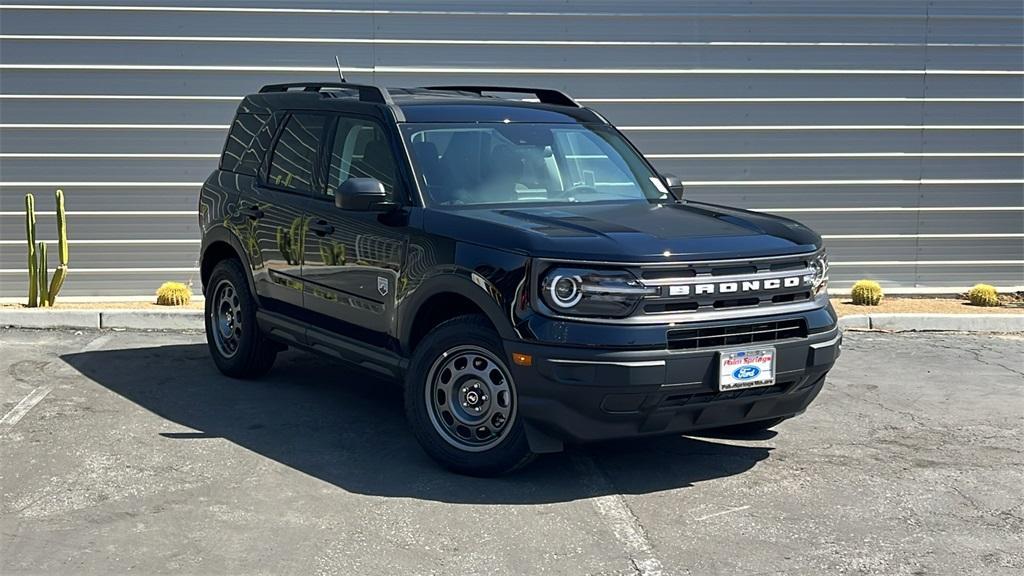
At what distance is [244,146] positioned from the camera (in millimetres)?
8391

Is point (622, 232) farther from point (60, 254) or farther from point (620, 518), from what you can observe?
point (60, 254)

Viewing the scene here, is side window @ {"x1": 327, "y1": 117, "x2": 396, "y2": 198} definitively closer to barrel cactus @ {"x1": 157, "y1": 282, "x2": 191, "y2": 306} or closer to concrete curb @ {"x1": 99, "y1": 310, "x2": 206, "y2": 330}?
concrete curb @ {"x1": 99, "y1": 310, "x2": 206, "y2": 330}

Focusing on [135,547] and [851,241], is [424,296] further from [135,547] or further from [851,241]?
[851,241]

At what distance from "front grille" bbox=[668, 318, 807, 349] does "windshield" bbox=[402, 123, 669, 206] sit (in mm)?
1379

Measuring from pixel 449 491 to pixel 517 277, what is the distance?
107 centimetres

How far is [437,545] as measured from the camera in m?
5.20

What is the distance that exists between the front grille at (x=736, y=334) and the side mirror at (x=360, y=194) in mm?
1761

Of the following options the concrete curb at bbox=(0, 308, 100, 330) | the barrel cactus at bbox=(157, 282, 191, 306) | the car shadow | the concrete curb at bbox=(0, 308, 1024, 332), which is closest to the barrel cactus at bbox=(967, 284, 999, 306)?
the concrete curb at bbox=(0, 308, 1024, 332)

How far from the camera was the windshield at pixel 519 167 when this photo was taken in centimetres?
670

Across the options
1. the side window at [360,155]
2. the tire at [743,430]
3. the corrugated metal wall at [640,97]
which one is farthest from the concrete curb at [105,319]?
the tire at [743,430]

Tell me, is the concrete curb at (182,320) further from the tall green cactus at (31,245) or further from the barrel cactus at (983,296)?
the barrel cactus at (983,296)

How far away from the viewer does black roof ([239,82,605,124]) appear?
23.1ft

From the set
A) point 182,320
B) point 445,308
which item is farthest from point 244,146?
point 182,320

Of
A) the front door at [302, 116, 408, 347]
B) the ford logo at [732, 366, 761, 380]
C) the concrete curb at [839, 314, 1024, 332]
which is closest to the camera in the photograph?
the ford logo at [732, 366, 761, 380]
